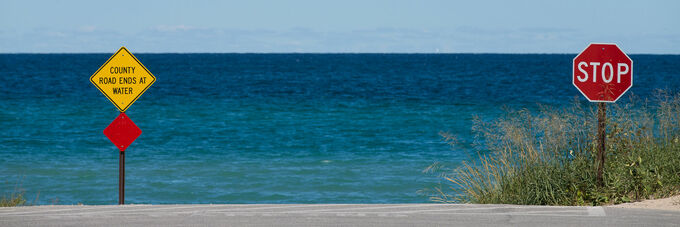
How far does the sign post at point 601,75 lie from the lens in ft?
32.3

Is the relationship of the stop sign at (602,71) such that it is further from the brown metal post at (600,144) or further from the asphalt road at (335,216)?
the asphalt road at (335,216)

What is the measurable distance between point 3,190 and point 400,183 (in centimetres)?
818

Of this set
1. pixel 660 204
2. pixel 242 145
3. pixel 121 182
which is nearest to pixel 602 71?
pixel 660 204

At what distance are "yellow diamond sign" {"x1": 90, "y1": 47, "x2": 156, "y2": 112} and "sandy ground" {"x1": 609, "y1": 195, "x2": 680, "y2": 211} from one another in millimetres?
6025

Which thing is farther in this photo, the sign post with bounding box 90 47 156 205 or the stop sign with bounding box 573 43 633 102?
the sign post with bounding box 90 47 156 205

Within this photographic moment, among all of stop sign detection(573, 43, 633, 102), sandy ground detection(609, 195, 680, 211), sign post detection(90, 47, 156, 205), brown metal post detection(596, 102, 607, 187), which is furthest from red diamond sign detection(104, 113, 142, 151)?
sandy ground detection(609, 195, 680, 211)

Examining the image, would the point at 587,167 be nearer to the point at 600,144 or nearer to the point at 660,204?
the point at 600,144

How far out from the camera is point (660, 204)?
9.17 metres

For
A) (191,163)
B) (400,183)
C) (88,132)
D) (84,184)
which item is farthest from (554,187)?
(88,132)

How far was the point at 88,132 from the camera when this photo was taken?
2905 cm

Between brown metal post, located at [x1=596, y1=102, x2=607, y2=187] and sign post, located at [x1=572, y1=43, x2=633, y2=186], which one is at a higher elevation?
sign post, located at [x1=572, y1=43, x2=633, y2=186]

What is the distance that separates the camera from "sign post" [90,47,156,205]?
1028 centimetres

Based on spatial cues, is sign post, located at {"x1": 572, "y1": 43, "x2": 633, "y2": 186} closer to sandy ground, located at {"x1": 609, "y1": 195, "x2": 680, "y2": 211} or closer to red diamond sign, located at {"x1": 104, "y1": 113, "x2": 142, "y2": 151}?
sandy ground, located at {"x1": 609, "y1": 195, "x2": 680, "y2": 211}

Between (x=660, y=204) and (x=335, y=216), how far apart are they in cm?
379
